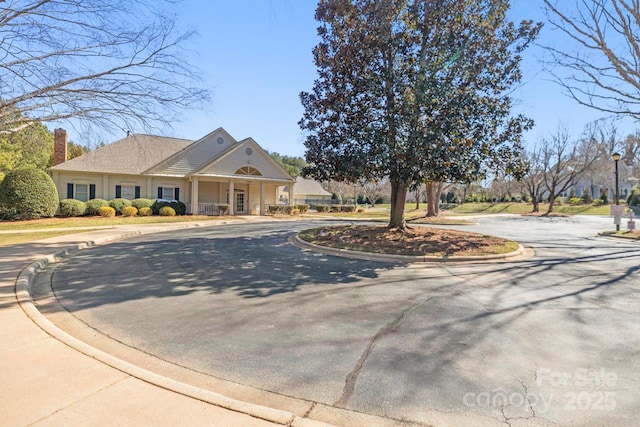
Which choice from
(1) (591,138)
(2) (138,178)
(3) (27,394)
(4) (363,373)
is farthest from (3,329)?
(1) (591,138)

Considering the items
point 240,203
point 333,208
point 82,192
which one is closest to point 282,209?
point 240,203

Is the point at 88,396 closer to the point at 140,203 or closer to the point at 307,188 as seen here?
the point at 140,203

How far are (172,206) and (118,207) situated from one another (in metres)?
3.60

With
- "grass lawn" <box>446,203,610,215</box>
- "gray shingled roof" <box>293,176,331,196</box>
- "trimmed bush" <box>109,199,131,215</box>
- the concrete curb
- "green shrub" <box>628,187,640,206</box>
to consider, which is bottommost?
the concrete curb

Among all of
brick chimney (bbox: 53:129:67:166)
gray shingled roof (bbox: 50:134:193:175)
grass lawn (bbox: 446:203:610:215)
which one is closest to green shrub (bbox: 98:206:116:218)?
gray shingled roof (bbox: 50:134:193:175)

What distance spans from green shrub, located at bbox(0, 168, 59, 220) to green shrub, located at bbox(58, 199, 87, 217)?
72.7 inches

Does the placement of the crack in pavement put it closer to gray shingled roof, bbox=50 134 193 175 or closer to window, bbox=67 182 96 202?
gray shingled roof, bbox=50 134 193 175

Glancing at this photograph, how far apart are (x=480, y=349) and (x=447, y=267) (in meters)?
5.25

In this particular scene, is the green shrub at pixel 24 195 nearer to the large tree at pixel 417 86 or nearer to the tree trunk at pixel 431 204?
the large tree at pixel 417 86

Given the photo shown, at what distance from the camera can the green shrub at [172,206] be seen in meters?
26.4

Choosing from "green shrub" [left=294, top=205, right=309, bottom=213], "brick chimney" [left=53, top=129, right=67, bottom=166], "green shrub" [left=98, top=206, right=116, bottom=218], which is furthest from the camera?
"green shrub" [left=294, top=205, right=309, bottom=213]

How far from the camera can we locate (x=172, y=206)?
2669 centimetres

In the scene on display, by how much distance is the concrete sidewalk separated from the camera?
8.61 feet

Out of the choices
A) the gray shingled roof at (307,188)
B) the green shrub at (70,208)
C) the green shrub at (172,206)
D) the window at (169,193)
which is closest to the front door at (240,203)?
the window at (169,193)
